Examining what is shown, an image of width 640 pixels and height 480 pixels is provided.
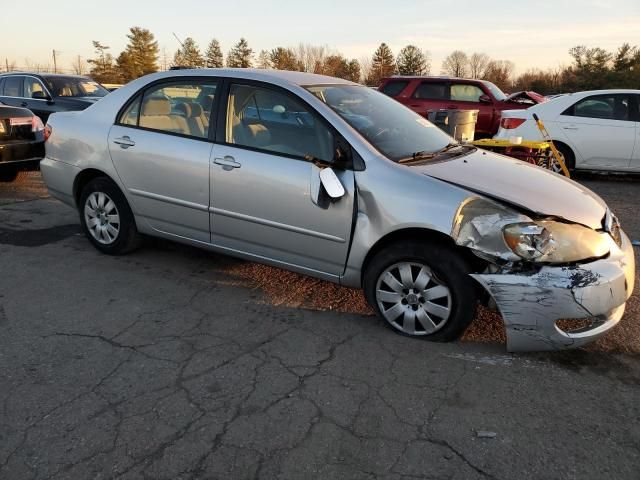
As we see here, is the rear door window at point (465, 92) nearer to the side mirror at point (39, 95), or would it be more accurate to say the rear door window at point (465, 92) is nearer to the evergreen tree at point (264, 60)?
the side mirror at point (39, 95)

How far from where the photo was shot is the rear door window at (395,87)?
11.4 metres

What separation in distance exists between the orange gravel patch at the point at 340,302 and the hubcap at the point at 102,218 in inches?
44.7

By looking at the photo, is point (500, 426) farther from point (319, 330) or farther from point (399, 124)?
point (399, 124)

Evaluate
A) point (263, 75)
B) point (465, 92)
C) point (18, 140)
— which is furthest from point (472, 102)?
point (18, 140)

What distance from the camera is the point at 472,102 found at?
11211 mm

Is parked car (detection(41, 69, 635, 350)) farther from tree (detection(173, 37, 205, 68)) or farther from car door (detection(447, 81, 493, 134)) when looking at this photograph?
tree (detection(173, 37, 205, 68))

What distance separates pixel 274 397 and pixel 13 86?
11065 millimetres

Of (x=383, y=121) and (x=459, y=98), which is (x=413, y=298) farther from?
(x=459, y=98)

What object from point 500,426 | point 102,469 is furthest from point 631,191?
point 102,469

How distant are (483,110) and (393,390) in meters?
9.51

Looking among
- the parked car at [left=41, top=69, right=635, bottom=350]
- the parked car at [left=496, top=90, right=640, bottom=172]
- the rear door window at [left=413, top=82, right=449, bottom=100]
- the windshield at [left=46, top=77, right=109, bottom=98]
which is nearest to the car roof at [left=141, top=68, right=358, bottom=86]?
the parked car at [left=41, top=69, right=635, bottom=350]

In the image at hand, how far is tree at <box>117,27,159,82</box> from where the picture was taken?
64.4 metres

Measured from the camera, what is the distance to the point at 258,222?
3.75 metres

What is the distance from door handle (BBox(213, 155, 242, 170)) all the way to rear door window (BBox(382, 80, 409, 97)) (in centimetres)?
830
